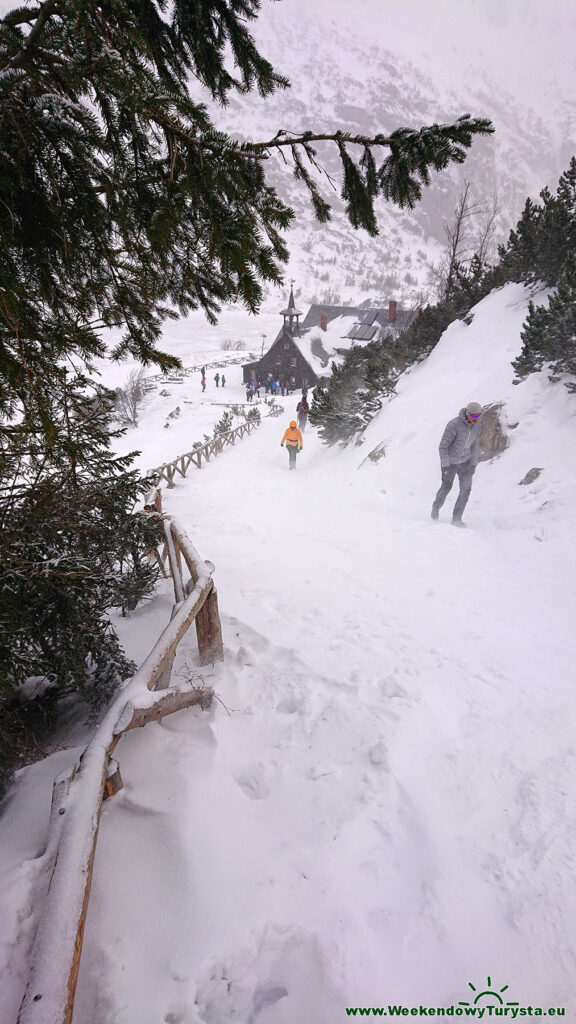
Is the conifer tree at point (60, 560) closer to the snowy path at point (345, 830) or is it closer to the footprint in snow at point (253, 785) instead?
the snowy path at point (345, 830)

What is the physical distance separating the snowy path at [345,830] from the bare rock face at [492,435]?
469 cm

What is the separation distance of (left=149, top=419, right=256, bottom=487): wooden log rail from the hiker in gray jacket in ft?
22.9

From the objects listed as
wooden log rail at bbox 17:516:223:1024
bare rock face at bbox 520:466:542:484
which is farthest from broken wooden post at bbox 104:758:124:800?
bare rock face at bbox 520:466:542:484

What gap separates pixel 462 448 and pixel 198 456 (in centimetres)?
1146

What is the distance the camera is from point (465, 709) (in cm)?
309

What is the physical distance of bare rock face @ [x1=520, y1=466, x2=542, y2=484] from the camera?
7.00 m

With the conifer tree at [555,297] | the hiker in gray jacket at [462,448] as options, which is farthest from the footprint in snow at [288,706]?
the conifer tree at [555,297]

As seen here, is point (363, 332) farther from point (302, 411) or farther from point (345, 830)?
point (345, 830)

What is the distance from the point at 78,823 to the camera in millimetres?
1589

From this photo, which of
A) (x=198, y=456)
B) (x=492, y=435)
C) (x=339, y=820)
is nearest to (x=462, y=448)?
(x=492, y=435)

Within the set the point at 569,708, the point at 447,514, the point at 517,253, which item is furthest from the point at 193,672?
the point at 517,253

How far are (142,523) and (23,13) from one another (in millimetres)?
3214

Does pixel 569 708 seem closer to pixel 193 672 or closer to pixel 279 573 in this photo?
pixel 193 672

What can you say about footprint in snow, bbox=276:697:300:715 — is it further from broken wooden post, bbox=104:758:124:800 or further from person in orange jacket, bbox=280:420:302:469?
person in orange jacket, bbox=280:420:302:469
